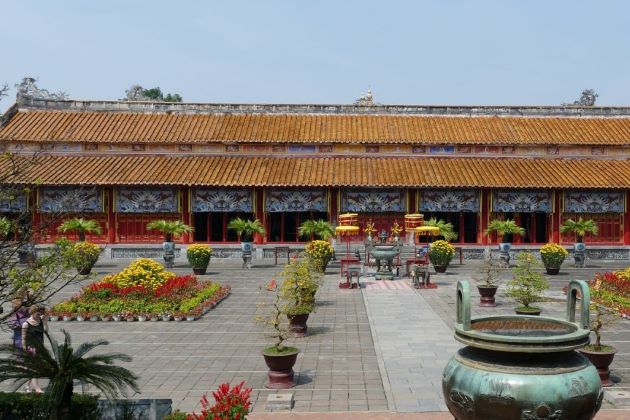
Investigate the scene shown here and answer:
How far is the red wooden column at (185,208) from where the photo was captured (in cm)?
3303

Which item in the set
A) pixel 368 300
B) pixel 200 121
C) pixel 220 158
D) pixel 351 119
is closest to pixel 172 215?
pixel 220 158

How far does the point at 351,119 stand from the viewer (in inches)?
1457

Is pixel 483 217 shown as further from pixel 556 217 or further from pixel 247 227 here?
pixel 247 227

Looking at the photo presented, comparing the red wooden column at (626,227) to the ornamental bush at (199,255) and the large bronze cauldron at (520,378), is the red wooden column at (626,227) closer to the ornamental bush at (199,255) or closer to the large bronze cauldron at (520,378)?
the ornamental bush at (199,255)

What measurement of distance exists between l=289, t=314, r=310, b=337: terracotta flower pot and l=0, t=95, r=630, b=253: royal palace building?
17.7 m

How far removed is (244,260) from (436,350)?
1787 centimetres

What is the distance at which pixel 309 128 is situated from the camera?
3584 centimetres

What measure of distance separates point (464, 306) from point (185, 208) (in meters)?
28.3

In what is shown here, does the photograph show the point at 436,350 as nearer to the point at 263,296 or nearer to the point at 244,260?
the point at 263,296

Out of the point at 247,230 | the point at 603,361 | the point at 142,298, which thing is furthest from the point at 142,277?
the point at 603,361

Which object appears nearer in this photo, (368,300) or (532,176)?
(368,300)

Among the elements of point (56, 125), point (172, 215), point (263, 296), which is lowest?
point (263, 296)

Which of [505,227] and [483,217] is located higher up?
[483,217]

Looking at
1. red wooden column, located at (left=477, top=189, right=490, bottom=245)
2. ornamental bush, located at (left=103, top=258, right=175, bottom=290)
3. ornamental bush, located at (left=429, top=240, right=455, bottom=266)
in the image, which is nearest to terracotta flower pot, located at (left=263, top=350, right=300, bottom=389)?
ornamental bush, located at (left=103, top=258, right=175, bottom=290)
